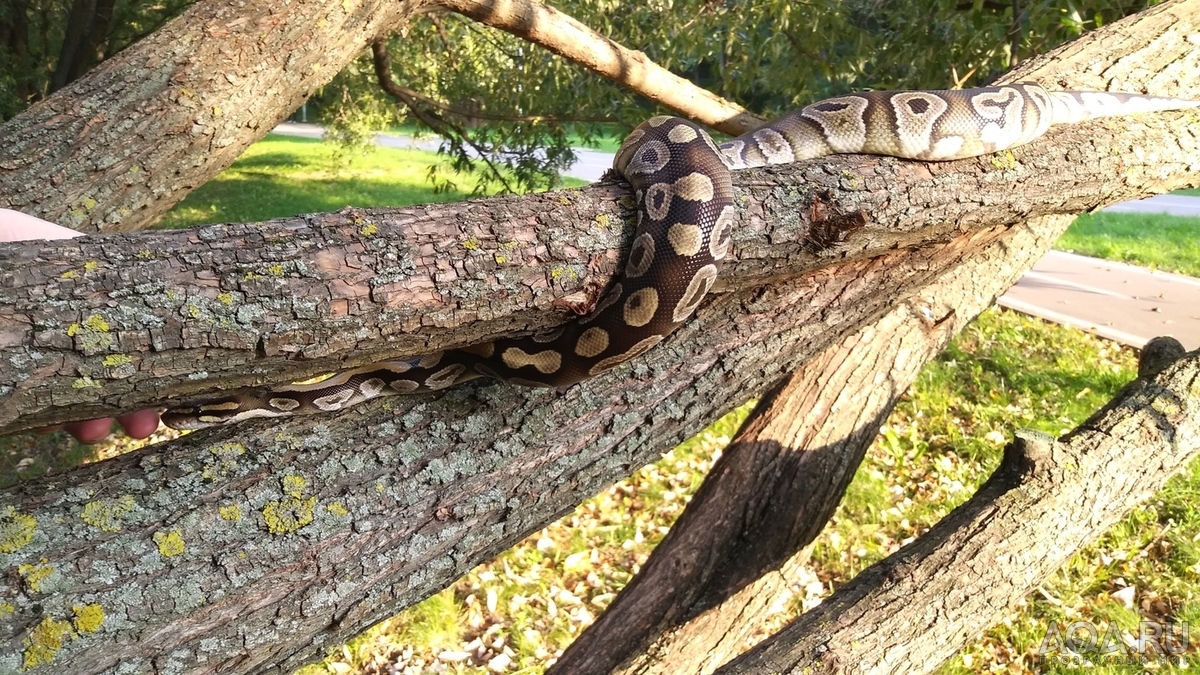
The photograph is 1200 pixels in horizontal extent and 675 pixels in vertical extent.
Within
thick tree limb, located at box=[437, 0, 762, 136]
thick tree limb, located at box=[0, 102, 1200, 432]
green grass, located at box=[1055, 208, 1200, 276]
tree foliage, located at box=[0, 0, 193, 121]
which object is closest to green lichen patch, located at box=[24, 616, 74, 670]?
thick tree limb, located at box=[0, 102, 1200, 432]

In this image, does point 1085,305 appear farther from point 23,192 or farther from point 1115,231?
point 23,192

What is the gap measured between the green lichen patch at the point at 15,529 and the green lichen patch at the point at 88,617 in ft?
0.81

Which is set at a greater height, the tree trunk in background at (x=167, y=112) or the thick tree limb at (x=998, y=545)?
the tree trunk in background at (x=167, y=112)

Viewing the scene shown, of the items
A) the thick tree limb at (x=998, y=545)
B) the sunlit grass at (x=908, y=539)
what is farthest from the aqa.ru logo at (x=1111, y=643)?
the thick tree limb at (x=998, y=545)

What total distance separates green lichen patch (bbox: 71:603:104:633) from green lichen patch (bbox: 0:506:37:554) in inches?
9.7

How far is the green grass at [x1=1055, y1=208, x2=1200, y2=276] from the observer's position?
13.8 m

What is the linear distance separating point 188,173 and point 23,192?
0.80 metres

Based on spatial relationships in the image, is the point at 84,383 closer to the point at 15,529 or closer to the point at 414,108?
the point at 15,529

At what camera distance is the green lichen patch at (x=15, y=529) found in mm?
2082

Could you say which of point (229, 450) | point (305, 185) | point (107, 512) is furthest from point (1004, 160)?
point (305, 185)

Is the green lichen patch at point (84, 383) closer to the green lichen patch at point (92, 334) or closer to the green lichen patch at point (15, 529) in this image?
the green lichen patch at point (92, 334)

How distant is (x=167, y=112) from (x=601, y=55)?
3385 millimetres

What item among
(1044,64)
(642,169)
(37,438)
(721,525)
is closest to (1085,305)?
(1044,64)

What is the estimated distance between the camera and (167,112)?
13.5ft
